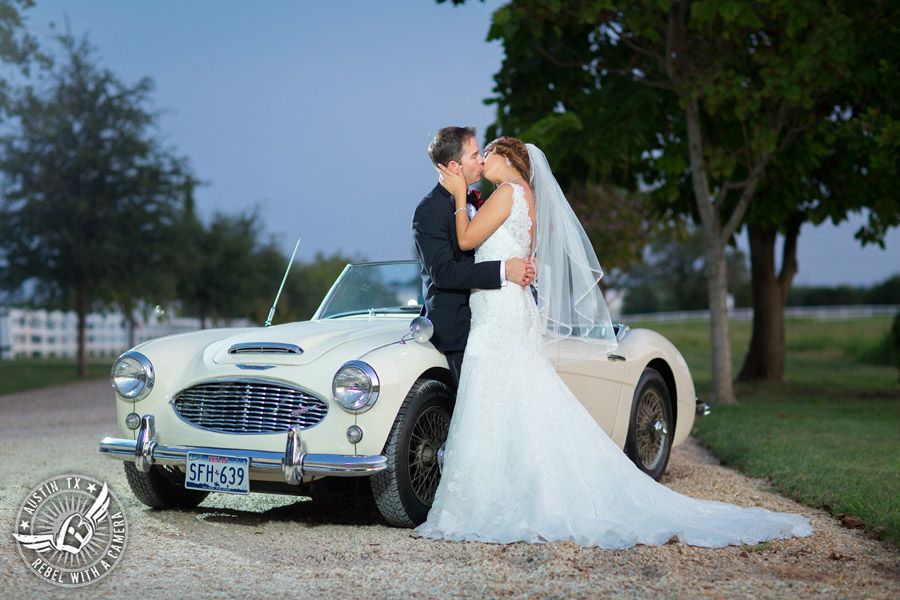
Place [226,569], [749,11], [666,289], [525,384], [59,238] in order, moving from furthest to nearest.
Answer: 1. [666,289]
2. [59,238]
3. [749,11]
4. [525,384]
5. [226,569]

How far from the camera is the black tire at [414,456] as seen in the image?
477cm

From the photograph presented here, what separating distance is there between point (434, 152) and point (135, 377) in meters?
2.10

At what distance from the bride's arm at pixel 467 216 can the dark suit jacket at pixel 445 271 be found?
97 mm

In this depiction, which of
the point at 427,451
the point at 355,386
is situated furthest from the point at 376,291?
the point at 355,386

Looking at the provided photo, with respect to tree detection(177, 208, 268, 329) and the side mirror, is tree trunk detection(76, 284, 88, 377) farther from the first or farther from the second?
the side mirror

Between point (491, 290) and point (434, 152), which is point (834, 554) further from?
point (434, 152)

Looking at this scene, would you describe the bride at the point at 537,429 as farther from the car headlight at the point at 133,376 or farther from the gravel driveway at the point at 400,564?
the car headlight at the point at 133,376

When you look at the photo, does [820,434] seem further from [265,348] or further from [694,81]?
[265,348]

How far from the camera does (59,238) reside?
75.3ft

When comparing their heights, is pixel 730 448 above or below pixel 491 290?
below

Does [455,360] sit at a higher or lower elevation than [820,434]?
higher

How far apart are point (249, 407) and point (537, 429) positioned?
1527 mm

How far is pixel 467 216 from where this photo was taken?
5180 millimetres

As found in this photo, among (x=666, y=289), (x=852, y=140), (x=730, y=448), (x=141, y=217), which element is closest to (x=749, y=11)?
(x=852, y=140)
